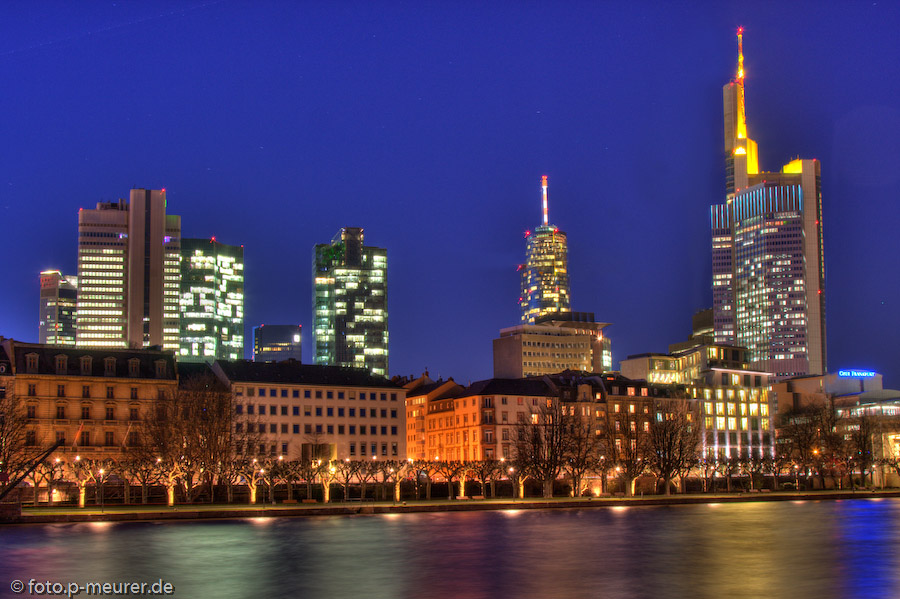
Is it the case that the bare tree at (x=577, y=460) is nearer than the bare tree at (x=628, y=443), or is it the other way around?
the bare tree at (x=577, y=460)

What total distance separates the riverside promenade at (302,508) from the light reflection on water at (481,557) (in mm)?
5637

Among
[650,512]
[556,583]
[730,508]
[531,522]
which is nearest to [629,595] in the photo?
[556,583]

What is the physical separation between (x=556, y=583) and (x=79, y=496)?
80.2m

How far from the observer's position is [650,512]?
346ft

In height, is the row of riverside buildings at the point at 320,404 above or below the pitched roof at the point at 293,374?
below

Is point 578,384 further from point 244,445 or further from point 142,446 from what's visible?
point 142,446

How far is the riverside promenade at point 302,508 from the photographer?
93750mm

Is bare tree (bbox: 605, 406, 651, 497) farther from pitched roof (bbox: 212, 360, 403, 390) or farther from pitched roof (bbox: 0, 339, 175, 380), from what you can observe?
pitched roof (bbox: 0, 339, 175, 380)

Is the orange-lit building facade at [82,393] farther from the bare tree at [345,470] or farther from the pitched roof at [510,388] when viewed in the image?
the pitched roof at [510,388]

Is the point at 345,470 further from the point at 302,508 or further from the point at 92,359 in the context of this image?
the point at 92,359

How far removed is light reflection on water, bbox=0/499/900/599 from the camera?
48.2 meters

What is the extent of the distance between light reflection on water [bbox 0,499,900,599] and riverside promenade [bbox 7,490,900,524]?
5.64 m

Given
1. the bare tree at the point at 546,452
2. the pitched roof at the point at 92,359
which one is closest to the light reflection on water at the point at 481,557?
the bare tree at the point at 546,452

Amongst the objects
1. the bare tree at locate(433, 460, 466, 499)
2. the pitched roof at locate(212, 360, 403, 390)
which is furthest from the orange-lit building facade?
the bare tree at locate(433, 460, 466, 499)
